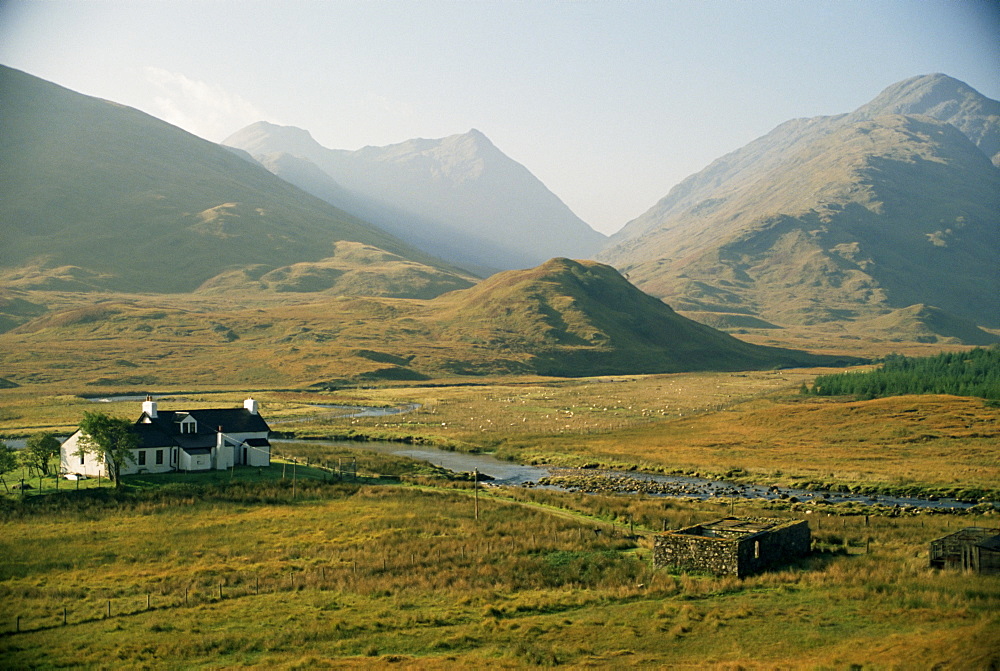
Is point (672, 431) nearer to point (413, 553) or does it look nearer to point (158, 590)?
point (413, 553)

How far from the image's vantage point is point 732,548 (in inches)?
1382

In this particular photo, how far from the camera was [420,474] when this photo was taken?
71.2 metres

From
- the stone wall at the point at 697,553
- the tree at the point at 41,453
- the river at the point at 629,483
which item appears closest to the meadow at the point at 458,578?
the stone wall at the point at 697,553

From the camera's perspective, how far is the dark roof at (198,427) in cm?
6234

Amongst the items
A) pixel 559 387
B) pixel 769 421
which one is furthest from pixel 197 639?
pixel 559 387

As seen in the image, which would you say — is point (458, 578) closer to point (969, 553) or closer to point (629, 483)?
point (969, 553)

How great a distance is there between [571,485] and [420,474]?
12.8 meters

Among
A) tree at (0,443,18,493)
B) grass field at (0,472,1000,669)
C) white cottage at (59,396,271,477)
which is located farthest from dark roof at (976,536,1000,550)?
tree at (0,443,18,493)

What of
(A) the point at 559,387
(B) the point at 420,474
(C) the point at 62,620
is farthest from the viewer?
(A) the point at 559,387

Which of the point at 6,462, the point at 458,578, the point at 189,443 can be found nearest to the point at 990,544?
the point at 458,578

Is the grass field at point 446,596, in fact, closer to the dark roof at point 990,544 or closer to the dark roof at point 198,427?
the dark roof at point 990,544

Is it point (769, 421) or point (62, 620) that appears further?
point (769, 421)

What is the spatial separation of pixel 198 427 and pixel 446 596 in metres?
38.2

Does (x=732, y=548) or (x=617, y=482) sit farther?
(x=617, y=482)
